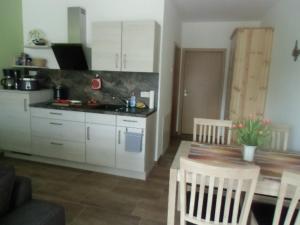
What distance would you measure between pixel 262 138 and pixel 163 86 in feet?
6.75

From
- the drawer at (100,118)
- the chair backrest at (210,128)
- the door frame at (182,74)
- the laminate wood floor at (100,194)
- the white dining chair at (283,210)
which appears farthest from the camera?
the door frame at (182,74)

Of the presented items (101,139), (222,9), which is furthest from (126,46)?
(222,9)

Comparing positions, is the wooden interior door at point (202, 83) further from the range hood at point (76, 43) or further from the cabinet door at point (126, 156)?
the cabinet door at point (126, 156)

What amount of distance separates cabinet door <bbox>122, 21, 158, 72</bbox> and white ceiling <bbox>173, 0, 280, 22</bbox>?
1.07 meters

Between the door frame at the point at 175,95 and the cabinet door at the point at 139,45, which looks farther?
the door frame at the point at 175,95

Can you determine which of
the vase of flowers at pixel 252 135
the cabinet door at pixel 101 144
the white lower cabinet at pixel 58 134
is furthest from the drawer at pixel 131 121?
the vase of flowers at pixel 252 135

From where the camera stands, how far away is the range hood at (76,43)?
338 centimetres

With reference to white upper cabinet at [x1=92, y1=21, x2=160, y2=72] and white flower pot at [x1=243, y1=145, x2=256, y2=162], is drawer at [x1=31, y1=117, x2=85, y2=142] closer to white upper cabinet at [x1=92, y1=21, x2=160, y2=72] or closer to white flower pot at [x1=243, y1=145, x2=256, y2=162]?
white upper cabinet at [x1=92, y1=21, x2=160, y2=72]

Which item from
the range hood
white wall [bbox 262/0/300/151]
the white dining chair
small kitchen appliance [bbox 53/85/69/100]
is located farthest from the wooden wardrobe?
small kitchen appliance [bbox 53/85/69/100]

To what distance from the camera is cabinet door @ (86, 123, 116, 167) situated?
303cm

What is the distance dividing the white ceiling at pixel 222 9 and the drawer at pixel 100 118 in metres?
2.24

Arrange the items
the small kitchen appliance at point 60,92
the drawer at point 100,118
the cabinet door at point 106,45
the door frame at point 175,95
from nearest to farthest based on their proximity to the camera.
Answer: the drawer at point 100,118 → the cabinet door at point 106,45 → the small kitchen appliance at point 60,92 → the door frame at point 175,95

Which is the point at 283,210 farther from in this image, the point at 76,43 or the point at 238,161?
the point at 76,43

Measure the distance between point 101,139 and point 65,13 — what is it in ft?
7.32
